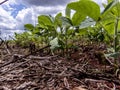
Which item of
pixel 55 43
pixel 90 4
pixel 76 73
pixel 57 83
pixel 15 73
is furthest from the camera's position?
pixel 55 43

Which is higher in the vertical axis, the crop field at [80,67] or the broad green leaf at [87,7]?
the broad green leaf at [87,7]

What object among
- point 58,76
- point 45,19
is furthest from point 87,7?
point 45,19

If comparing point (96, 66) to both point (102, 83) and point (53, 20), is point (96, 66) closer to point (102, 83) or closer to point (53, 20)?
point (102, 83)

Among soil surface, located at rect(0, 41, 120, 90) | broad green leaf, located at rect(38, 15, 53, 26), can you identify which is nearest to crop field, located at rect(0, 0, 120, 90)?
soil surface, located at rect(0, 41, 120, 90)

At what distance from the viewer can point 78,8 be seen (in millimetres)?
1420

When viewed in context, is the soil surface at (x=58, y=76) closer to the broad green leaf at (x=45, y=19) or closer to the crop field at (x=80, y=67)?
the crop field at (x=80, y=67)

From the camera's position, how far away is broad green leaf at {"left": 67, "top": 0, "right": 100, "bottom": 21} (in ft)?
4.54

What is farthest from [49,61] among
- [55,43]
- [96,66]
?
[96,66]

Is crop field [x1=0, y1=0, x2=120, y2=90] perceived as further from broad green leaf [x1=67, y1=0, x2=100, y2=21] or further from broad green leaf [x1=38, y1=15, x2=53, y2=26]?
broad green leaf [x1=38, y1=15, x2=53, y2=26]

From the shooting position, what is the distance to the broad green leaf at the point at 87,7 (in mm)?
1385

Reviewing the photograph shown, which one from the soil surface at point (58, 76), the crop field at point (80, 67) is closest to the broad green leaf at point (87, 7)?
the crop field at point (80, 67)

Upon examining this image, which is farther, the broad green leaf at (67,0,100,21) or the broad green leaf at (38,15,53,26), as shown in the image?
the broad green leaf at (38,15,53,26)

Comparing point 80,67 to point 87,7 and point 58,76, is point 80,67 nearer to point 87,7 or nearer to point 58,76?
point 58,76

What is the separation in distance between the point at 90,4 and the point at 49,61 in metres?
0.72
